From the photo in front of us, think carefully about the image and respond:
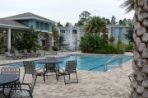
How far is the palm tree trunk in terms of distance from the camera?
312 cm

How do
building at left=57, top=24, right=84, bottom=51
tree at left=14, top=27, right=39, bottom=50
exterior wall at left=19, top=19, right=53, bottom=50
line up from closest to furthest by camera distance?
tree at left=14, top=27, right=39, bottom=50
exterior wall at left=19, top=19, right=53, bottom=50
building at left=57, top=24, right=84, bottom=51

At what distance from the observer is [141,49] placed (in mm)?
3156

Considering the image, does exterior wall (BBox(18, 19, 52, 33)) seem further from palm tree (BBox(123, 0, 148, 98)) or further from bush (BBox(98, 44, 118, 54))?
palm tree (BBox(123, 0, 148, 98))

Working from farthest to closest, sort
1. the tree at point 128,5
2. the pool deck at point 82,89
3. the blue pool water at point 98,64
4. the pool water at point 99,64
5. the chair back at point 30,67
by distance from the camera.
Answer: the pool water at point 99,64
the blue pool water at point 98,64
the chair back at point 30,67
the pool deck at point 82,89
the tree at point 128,5

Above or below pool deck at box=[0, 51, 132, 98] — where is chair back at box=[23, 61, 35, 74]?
above

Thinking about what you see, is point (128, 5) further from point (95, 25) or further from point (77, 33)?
point (77, 33)

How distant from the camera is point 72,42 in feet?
190

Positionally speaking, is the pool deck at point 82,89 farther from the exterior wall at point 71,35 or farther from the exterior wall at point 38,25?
the exterior wall at point 71,35

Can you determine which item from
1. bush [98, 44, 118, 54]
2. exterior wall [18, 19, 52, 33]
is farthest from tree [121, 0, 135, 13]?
bush [98, 44, 118, 54]

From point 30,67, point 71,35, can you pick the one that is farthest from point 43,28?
point 30,67

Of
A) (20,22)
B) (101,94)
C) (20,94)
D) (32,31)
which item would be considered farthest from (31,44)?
(20,94)

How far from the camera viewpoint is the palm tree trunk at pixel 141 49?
312 centimetres

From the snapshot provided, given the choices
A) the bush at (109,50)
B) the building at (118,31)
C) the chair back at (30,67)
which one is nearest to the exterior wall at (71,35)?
the building at (118,31)

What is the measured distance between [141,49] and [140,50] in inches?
Answer: 0.9
